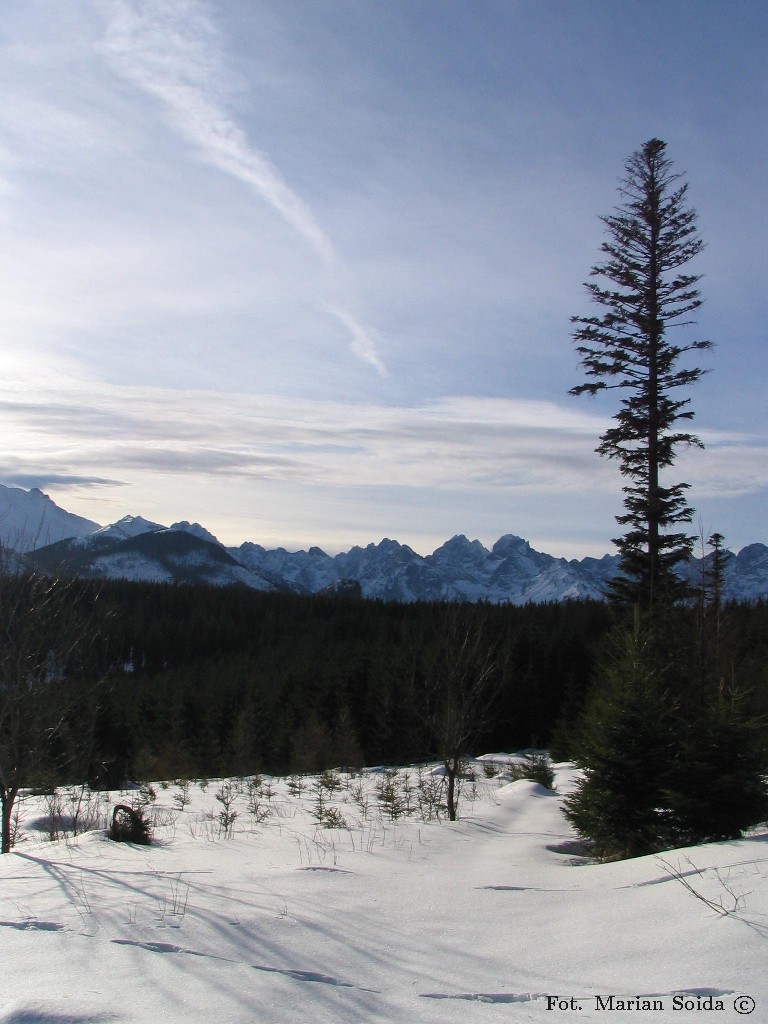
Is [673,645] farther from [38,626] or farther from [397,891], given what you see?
[38,626]

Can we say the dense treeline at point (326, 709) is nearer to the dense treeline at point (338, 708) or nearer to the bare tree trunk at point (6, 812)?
the dense treeline at point (338, 708)

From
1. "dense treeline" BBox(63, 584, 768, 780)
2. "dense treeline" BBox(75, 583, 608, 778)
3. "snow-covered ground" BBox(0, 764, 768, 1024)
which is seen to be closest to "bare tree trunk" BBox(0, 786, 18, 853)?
"snow-covered ground" BBox(0, 764, 768, 1024)

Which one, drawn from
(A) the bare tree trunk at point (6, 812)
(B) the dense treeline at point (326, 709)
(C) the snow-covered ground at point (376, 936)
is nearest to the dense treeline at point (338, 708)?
(B) the dense treeline at point (326, 709)

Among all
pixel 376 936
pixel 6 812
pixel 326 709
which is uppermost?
pixel 376 936

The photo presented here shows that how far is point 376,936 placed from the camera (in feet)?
16.6

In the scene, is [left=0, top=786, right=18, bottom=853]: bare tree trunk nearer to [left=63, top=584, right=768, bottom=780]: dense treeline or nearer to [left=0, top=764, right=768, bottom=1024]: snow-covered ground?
[left=0, top=764, right=768, bottom=1024]: snow-covered ground

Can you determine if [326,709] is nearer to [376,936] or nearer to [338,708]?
[338,708]

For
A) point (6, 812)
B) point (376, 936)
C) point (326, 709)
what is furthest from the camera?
point (326, 709)

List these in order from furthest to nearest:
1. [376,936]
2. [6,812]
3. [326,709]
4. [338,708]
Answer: [326,709]
[338,708]
[6,812]
[376,936]

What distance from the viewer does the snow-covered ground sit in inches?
148

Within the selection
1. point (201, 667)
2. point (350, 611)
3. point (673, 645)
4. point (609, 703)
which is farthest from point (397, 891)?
point (350, 611)

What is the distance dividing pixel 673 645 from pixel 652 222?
33.5ft

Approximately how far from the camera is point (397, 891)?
648 cm

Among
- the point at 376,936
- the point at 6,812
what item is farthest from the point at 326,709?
the point at 376,936
